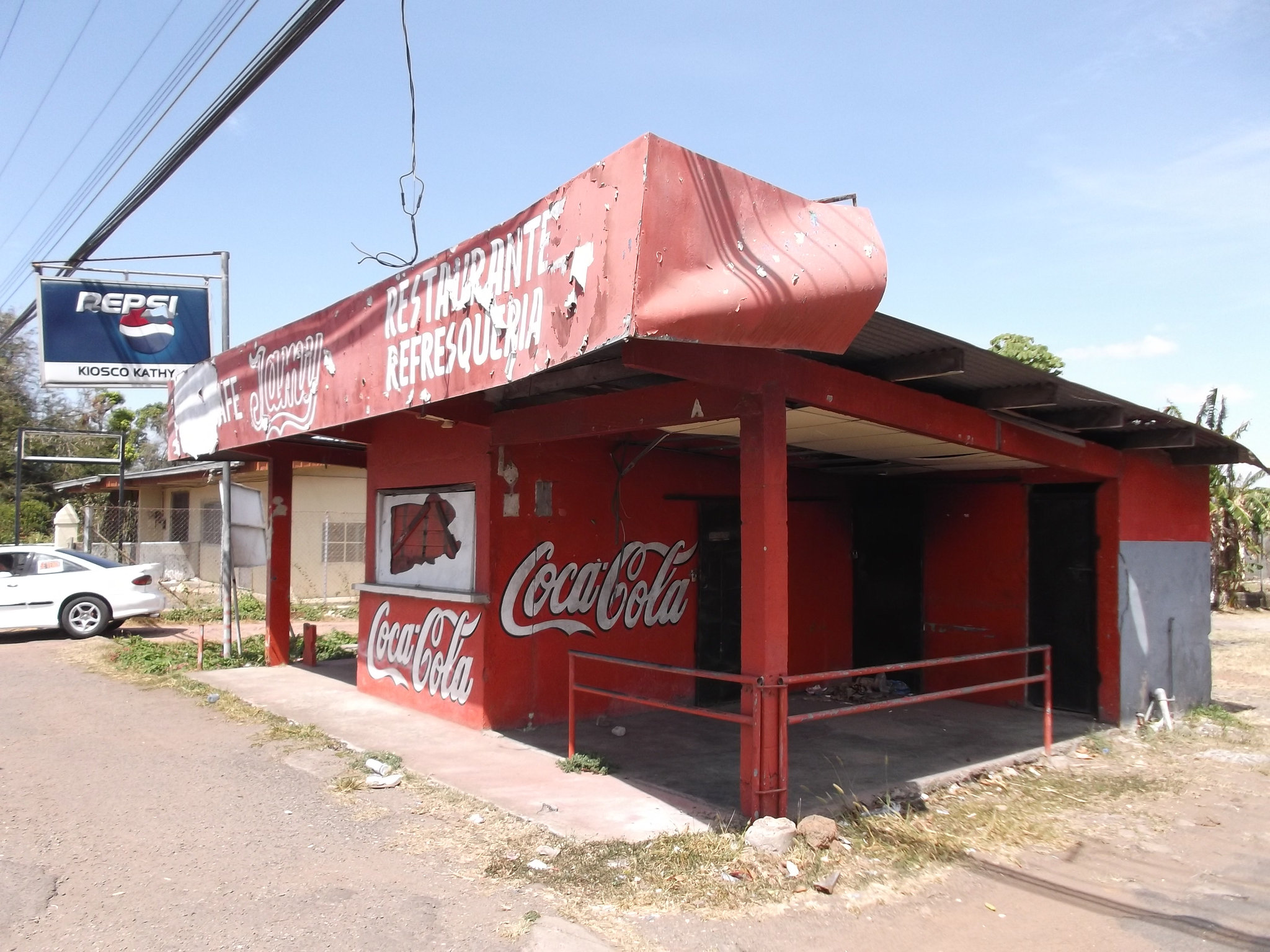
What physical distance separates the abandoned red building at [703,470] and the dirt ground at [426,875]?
4.03ft

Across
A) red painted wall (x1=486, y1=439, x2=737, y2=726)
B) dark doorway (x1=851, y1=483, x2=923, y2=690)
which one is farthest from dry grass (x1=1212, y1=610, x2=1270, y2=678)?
red painted wall (x1=486, y1=439, x2=737, y2=726)

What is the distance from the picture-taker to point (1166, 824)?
21.0 feet

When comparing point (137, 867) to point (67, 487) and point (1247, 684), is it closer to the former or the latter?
point (1247, 684)

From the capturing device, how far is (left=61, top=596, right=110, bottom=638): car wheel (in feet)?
48.3

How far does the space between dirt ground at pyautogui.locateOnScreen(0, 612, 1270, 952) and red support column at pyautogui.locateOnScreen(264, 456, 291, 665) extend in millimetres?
4375

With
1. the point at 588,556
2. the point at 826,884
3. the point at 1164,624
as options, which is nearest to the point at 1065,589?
the point at 1164,624

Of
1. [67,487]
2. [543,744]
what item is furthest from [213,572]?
[543,744]

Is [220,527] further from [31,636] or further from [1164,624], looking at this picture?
[1164,624]

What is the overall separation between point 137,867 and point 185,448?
645 cm

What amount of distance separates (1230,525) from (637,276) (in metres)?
24.9

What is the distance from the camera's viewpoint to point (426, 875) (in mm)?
4961

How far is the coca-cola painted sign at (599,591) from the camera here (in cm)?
855

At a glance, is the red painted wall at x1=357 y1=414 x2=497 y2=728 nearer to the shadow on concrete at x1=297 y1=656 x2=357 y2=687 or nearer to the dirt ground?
the shadow on concrete at x1=297 y1=656 x2=357 y2=687

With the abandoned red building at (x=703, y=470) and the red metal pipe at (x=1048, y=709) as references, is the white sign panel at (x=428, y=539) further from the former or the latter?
the red metal pipe at (x=1048, y=709)
